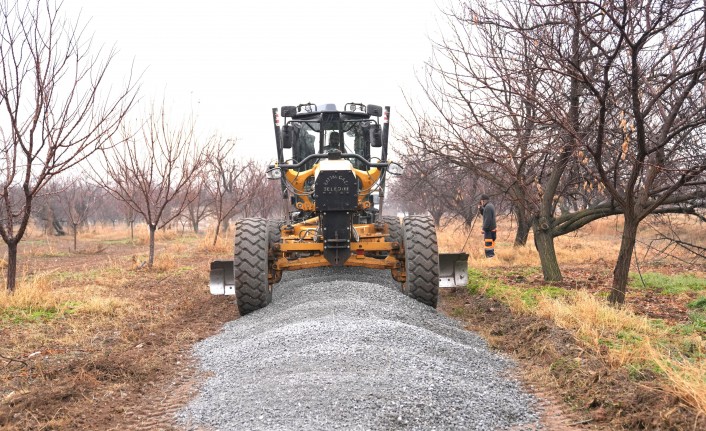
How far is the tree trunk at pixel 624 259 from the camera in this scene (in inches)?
249

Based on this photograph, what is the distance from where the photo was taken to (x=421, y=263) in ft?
23.7

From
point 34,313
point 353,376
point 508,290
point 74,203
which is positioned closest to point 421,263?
point 508,290

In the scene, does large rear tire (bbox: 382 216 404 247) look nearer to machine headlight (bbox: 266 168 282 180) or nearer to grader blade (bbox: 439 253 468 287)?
grader blade (bbox: 439 253 468 287)

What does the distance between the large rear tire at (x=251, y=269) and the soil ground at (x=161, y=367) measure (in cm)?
53

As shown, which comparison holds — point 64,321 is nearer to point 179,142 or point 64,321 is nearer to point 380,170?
point 380,170

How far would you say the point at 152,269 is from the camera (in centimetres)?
1198

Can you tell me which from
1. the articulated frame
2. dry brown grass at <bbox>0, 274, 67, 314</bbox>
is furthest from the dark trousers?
dry brown grass at <bbox>0, 274, 67, 314</bbox>

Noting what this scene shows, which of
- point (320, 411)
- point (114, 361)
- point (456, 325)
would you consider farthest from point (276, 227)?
point (320, 411)

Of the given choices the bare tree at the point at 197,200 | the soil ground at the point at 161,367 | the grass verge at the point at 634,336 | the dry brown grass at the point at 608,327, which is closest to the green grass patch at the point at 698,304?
the grass verge at the point at 634,336

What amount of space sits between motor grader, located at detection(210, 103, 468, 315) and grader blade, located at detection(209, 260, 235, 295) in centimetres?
1

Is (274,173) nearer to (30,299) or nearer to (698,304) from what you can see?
(30,299)

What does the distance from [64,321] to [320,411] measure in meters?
4.14

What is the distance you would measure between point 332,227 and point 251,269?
107 cm

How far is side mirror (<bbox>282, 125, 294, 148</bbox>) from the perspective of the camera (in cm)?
879
